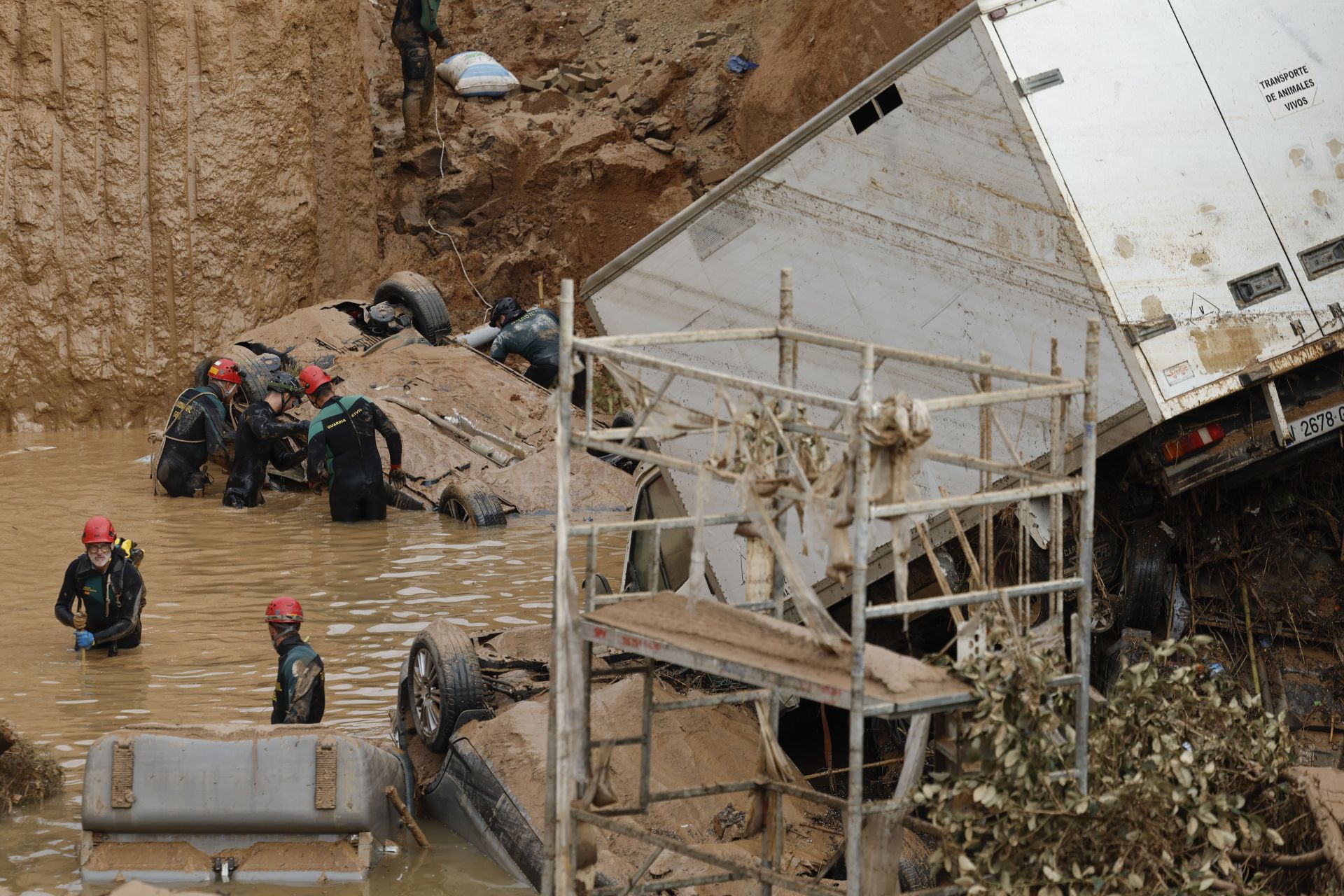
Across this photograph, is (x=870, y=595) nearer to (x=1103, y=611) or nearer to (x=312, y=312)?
(x=1103, y=611)

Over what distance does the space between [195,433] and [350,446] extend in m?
2.07

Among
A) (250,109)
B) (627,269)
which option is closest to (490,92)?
(250,109)

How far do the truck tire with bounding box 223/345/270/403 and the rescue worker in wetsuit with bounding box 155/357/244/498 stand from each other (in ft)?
0.27

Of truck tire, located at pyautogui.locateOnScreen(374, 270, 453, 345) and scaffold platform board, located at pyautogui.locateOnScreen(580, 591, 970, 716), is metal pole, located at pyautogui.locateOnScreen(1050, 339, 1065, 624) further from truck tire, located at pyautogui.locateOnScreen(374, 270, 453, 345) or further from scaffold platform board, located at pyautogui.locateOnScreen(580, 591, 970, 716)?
truck tire, located at pyautogui.locateOnScreen(374, 270, 453, 345)

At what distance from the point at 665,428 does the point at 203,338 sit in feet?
52.2

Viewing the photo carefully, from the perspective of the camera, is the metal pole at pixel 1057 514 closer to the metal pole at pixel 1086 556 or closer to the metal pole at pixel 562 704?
the metal pole at pixel 1086 556

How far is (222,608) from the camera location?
12.5m

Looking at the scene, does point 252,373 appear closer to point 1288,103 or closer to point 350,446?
point 350,446

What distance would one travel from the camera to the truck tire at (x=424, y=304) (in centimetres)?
1798

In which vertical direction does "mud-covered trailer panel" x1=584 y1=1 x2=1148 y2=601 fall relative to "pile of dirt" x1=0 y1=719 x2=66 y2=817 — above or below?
above

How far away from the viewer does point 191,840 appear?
7.80 metres

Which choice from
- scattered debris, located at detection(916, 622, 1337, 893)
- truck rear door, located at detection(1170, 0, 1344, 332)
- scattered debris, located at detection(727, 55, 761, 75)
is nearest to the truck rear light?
truck rear door, located at detection(1170, 0, 1344, 332)

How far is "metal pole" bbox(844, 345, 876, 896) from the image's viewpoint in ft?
17.7

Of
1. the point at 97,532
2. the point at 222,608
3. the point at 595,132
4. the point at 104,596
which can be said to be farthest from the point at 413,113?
the point at 104,596
